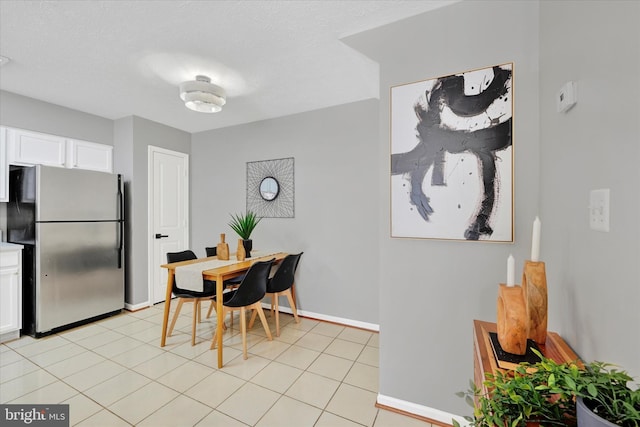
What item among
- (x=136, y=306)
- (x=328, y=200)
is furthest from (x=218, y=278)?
(x=136, y=306)

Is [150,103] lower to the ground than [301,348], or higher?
higher

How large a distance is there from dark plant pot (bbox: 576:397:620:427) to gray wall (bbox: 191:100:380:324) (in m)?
2.44

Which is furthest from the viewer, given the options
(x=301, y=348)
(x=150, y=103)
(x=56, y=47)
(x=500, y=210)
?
(x=150, y=103)

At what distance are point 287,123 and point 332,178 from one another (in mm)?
950

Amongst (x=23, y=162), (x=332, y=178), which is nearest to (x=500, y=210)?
(x=332, y=178)

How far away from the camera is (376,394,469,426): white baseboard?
5.43ft

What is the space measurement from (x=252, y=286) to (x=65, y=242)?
219 cm

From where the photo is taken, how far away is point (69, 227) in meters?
3.00

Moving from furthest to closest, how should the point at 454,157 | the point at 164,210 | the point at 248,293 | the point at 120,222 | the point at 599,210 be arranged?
1. the point at 164,210
2. the point at 120,222
3. the point at 248,293
4. the point at 454,157
5. the point at 599,210

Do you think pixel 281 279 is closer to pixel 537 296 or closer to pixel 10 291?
pixel 537 296

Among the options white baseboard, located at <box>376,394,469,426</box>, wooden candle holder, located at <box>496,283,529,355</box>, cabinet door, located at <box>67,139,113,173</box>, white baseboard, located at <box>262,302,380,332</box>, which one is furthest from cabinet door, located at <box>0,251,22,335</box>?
wooden candle holder, located at <box>496,283,529,355</box>

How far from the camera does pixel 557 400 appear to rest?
652mm

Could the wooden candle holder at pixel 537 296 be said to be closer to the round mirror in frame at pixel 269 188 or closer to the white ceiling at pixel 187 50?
the white ceiling at pixel 187 50

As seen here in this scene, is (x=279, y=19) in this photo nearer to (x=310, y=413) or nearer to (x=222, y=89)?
(x=222, y=89)
